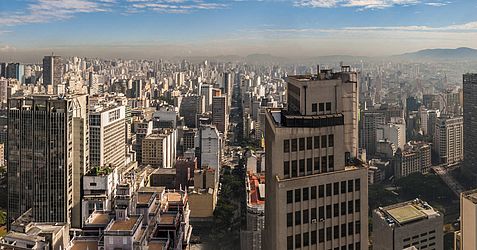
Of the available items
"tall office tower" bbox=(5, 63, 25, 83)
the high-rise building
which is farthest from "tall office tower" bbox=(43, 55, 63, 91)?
the high-rise building

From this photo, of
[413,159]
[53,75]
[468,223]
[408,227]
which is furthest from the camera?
[53,75]

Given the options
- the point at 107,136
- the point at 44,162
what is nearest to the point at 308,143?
the point at 44,162

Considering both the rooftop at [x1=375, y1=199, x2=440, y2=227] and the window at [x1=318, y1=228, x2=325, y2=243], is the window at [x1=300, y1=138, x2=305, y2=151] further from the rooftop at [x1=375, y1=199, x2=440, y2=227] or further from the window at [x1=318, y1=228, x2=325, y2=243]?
the rooftop at [x1=375, y1=199, x2=440, y2=227]

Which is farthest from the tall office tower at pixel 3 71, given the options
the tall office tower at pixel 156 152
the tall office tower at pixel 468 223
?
the tall office tower at pixel 468 223

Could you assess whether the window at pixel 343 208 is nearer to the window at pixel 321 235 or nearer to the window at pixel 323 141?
the window at pixel 321 235

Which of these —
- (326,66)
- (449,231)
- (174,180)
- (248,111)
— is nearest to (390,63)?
(449,231)

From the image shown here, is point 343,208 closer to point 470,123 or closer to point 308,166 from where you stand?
point 308,166
